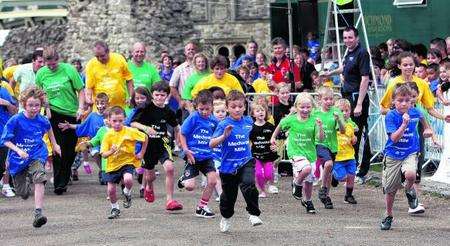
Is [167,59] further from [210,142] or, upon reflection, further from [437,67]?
[210,142]

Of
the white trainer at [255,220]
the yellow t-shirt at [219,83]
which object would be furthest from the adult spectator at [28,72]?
the white trainer at [255,220]

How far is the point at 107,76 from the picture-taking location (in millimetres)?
15953

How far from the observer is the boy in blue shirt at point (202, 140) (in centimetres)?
1325

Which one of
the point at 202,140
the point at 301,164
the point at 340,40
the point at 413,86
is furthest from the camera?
the point at 340,40

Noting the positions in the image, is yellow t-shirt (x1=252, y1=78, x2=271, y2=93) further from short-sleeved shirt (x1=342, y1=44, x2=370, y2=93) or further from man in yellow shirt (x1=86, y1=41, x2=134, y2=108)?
man in yellow shirt (x1=86, y1=41, x2=134, y2=108)

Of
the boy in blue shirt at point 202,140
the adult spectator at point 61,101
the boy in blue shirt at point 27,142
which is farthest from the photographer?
the adult spectator at point 61,101

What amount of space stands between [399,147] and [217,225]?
6.49 feet

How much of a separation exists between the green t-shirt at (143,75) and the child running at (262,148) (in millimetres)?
2161

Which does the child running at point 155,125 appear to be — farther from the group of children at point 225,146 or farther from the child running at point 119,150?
the child running at point 119,150

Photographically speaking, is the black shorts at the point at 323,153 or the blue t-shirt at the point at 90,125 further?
the blue t-shirt at the point at 90,125

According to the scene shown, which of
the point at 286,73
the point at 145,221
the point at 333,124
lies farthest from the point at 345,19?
the point at 145,221

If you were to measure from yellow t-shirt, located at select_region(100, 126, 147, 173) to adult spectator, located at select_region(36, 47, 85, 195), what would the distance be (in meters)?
2.56

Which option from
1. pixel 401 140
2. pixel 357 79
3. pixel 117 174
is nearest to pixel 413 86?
pixel 401 140

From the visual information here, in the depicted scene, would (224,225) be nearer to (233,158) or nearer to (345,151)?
(233,158)
